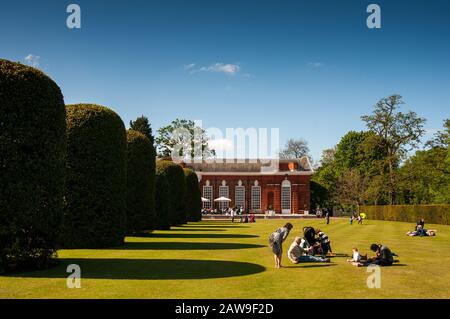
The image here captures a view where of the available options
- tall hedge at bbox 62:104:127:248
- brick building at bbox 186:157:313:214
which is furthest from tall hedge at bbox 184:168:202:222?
brick building at bbox 186:157:313:214

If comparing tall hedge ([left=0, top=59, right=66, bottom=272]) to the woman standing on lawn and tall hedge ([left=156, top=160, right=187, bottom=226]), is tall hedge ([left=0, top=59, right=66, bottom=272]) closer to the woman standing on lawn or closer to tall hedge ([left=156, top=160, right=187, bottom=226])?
the woman standing on lawn

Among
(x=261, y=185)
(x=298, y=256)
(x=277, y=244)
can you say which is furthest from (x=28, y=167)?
(x=261, y=185)

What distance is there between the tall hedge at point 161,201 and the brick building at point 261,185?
145ft

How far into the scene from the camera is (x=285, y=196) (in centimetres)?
7550

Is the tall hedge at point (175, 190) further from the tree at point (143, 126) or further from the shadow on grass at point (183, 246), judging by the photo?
the tree at point (143, 126)

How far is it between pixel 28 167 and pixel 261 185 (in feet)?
212

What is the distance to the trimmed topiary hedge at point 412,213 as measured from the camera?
4366 cm

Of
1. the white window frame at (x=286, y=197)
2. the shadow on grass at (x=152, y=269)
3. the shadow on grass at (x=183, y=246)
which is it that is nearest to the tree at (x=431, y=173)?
the white window frame at (x=286, y=197)

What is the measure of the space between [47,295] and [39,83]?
6.54 m

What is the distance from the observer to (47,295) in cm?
947

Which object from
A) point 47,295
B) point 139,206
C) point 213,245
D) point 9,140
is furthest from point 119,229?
point 47,295

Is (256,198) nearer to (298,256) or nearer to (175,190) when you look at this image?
(175,190)

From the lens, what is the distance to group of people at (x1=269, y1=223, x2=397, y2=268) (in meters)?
14.0
